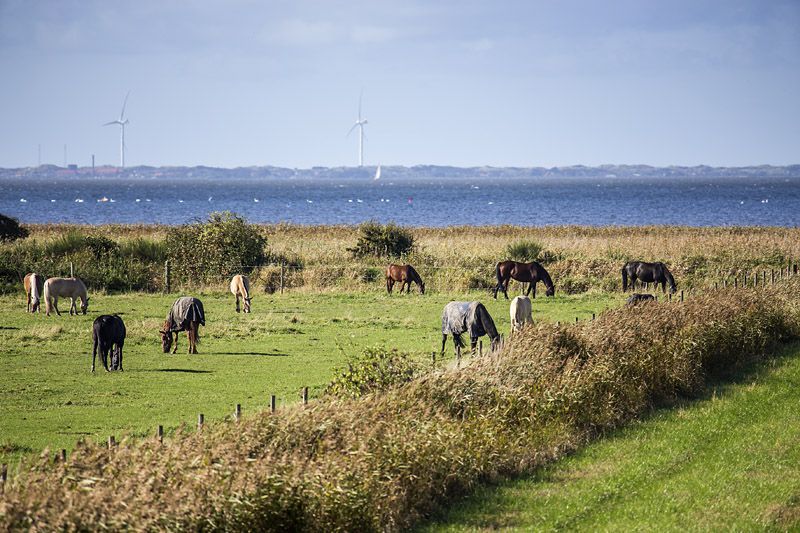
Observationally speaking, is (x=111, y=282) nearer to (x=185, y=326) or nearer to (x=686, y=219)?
A: (x=185, y=326)

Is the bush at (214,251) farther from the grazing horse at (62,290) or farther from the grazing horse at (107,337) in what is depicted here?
the grazing horse at (107,337)

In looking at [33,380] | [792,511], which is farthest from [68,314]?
[792,511]

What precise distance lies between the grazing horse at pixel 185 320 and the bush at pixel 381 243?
76.2 feet

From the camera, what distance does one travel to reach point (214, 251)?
45344 millimetres

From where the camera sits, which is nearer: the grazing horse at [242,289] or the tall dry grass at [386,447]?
the tall dry grass at [386,447]

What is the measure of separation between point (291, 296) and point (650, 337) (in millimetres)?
21478

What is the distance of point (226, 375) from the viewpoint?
23.9 metres

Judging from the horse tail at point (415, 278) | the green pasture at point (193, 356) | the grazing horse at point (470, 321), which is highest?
the grazing horse at point (470, 321)

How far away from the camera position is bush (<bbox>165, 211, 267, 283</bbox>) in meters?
44.8

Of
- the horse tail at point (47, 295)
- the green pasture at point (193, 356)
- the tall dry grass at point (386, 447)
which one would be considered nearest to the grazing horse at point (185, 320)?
the green pasture at point (193, 356)

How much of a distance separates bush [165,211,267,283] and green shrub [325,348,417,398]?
2846 centimetres

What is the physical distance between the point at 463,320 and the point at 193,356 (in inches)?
290

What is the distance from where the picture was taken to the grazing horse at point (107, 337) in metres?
23.8

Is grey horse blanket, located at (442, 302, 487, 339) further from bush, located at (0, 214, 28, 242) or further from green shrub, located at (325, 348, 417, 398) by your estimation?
bush, located at (0, 214, 28, 242)
